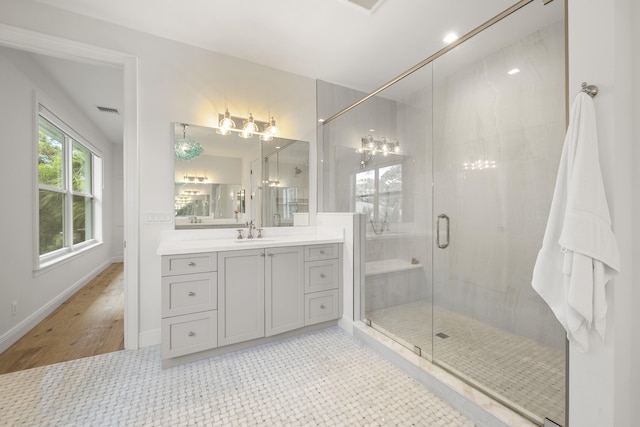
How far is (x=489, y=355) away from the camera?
1.98 metres

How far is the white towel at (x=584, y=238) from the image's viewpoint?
3.38ft

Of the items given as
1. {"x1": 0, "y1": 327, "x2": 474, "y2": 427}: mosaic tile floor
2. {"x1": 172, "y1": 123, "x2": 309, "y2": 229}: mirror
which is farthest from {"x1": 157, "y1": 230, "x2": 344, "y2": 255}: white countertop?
{"x1": 0, "y1": 327, "x2": 474, "y2": 427}: mosaic tile floor

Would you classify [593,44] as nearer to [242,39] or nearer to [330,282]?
[330,282]

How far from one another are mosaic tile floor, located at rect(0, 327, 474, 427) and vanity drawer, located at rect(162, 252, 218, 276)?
A: 711 mm

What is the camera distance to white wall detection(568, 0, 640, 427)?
1048 millimetres

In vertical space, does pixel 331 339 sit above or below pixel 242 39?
below

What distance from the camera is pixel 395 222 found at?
8.80 ft

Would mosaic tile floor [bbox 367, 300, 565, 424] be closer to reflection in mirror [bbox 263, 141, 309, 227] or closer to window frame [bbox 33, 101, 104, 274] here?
reflection in mirror [bbox 263, 141, 309, 227]

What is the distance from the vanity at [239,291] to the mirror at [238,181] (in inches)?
9.0

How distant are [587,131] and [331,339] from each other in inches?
86.1

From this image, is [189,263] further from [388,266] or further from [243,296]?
[388,266]

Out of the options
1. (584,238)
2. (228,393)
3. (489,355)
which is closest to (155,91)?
(228,393)

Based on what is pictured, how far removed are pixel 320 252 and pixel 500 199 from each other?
1.56 m

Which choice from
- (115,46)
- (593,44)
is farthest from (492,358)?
(115,46)
